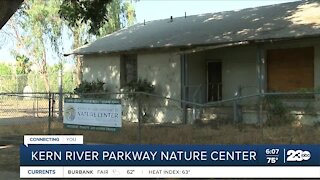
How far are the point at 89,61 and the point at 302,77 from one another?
1093cm

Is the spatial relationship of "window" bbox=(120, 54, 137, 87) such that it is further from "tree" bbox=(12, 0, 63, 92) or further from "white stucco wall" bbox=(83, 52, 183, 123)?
"tree" bbox=(12, 0, 63, 92)

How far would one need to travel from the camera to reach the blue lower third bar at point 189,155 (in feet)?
26.7

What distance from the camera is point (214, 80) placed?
21516mm

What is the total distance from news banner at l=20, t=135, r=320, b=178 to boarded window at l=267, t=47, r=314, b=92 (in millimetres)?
10379

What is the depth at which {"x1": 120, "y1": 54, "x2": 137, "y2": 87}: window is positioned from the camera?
77.6ft

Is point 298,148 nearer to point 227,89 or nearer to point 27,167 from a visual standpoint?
point 27,167

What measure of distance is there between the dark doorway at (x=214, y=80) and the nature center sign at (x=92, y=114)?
29.0 feet

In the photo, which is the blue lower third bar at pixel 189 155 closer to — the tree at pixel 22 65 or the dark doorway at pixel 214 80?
the dark doorway at pixel 214 80

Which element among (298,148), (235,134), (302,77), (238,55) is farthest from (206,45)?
(298,148)

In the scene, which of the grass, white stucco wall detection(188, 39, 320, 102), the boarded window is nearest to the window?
white stucco wall detection(188, 39, 320, 102)

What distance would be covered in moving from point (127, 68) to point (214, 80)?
4457mm

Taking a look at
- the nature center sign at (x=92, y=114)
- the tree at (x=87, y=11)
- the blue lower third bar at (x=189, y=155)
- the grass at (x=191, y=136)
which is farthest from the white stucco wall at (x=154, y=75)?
the blue lower third bar at (x=189, y=155)

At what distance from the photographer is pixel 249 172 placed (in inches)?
321

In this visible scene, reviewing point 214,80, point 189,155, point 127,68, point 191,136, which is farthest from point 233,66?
point 189,155
